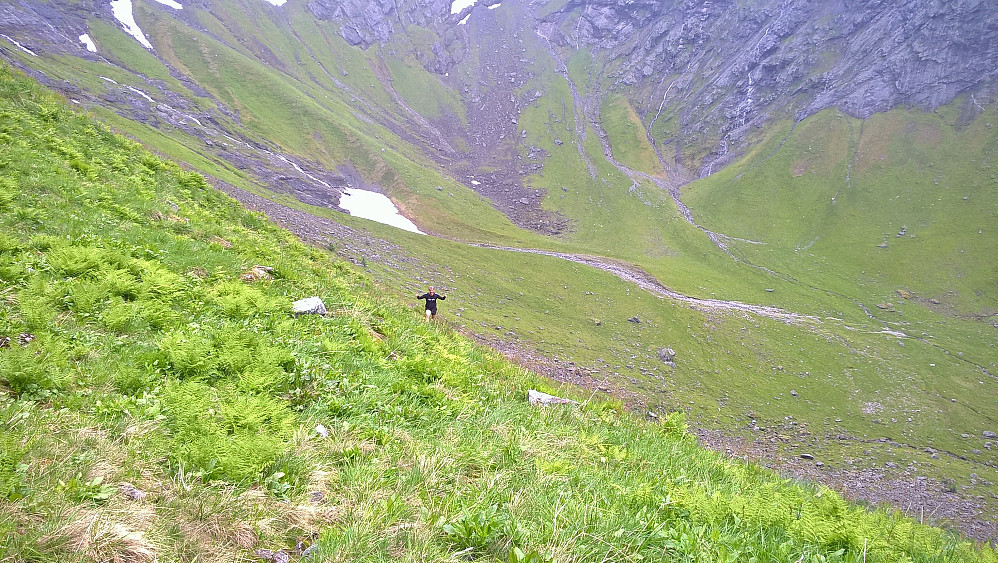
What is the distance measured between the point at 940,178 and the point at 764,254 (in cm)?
5106

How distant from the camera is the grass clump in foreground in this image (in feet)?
10.8

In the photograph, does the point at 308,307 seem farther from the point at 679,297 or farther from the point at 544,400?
the point at 679,297

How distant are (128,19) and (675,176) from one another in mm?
169990

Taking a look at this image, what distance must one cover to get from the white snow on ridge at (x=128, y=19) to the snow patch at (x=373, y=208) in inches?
3458

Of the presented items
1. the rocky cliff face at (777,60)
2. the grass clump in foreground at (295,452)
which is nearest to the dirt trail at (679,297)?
the grass clump in foreground at (295,452)

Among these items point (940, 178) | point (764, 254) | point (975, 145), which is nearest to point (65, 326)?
point (764, 254)

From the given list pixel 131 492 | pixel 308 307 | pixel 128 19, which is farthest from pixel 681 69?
pixel 131 492

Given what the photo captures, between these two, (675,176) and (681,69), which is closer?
(675,176)

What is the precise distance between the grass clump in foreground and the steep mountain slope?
858 inches

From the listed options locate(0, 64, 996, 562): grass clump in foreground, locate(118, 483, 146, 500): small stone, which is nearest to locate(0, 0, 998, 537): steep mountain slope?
locate(0, 64, 996, 562): grass clump in foreground

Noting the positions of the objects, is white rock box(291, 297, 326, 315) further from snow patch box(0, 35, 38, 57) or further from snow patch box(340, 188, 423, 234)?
snow patch box(0, 35, 38, 57)

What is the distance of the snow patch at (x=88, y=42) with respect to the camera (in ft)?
320

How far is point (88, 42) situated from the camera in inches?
3932

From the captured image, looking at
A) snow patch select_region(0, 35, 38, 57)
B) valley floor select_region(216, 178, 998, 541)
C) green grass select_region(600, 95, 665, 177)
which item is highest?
green grass select_region(600, 95, 665, 177)
